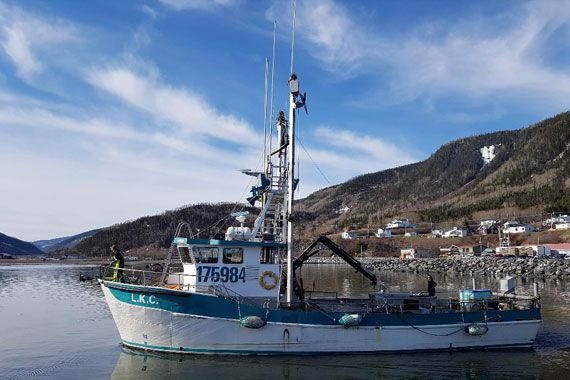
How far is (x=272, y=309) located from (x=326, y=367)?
8.30 feet

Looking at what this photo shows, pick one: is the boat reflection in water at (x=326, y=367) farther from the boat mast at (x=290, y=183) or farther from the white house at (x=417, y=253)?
the white house at (x=417, y=253)

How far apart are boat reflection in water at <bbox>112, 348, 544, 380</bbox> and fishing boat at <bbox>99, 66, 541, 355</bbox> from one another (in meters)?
0.34

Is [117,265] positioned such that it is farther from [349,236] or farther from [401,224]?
[401,224]

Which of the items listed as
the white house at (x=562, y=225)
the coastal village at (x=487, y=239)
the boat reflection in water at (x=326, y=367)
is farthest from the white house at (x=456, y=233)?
the boat reflection in water at (x=326, y=367)

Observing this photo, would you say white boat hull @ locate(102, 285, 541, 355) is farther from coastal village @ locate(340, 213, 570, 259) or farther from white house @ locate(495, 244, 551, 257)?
coastal village @ locate(340, 213, 570, 259)

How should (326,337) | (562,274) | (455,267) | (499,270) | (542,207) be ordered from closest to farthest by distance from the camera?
1. (326,337)
2. (562,274)
3. (499,270)
4. (455,267)
5. (542,207)

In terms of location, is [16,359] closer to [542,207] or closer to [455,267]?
[455,267]

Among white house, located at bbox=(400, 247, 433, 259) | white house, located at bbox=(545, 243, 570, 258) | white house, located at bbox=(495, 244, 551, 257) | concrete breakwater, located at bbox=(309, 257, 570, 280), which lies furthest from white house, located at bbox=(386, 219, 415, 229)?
concrete breakwater, located at bbox=(309, 257, 570, 280)

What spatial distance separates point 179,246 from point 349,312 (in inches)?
253

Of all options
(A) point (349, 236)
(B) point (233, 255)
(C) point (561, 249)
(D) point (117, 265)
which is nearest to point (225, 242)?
(B) point (233, 255)

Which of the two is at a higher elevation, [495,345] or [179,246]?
[179,246]

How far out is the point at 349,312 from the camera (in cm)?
1692

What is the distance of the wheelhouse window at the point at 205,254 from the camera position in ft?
55.5

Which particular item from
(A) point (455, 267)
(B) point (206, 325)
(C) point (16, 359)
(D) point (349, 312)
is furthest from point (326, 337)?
(A) point (455, 267)
